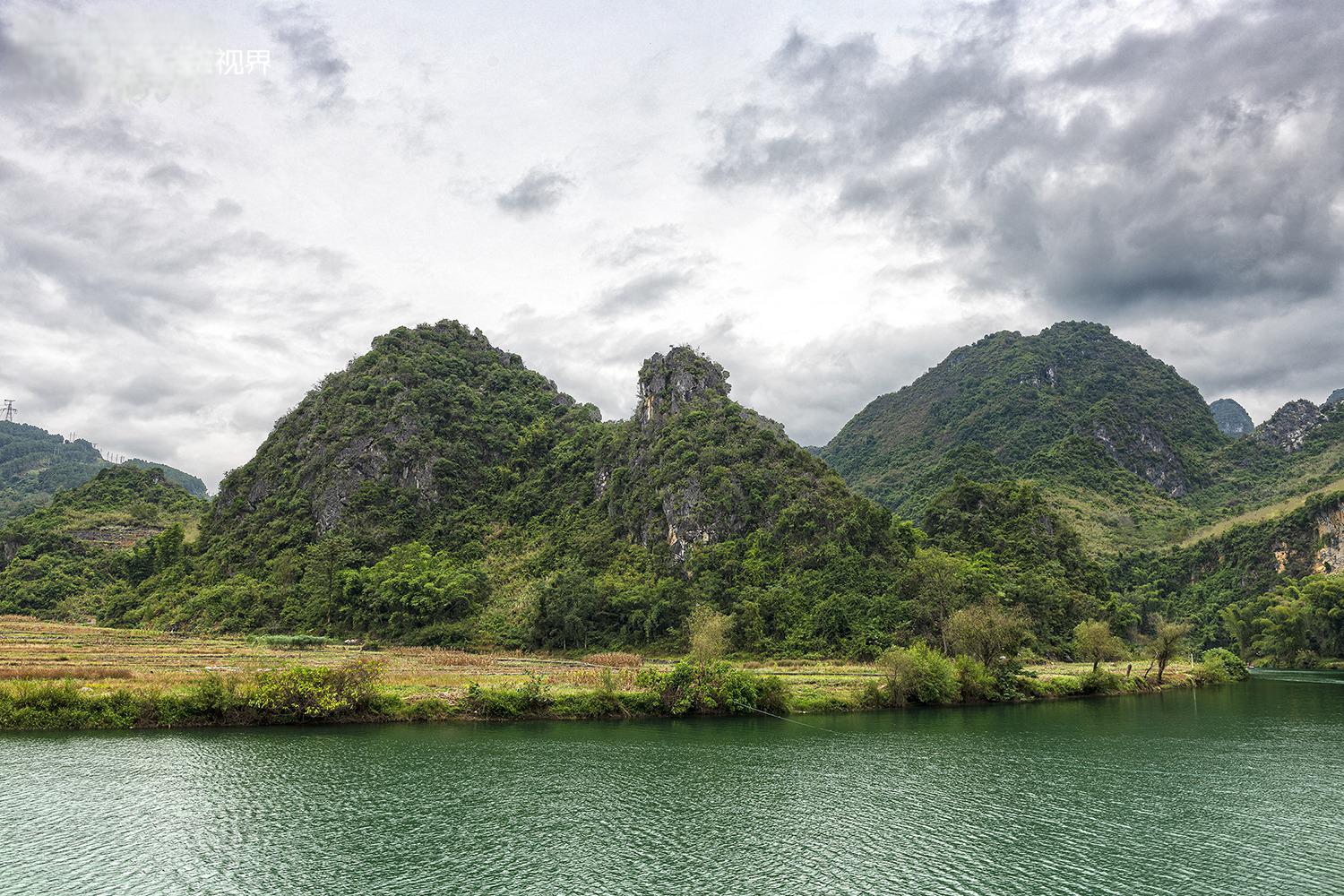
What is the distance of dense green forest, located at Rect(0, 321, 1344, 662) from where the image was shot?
88500mm

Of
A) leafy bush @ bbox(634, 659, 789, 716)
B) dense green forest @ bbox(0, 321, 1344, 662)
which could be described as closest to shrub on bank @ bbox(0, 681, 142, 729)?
leafy bush @ bbox(634, 659, 789, 716)

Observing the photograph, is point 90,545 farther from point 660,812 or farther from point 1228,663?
point 1228,663

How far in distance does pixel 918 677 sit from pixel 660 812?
111ft

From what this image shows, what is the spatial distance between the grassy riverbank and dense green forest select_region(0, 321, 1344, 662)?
8649 millimetres

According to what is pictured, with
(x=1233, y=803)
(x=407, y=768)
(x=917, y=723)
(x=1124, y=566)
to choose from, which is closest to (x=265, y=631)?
(x=407, y=768)

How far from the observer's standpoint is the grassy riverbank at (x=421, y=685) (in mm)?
41938

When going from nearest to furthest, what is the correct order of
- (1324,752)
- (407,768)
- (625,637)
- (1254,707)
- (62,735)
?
(407,768), (62,735), (1324,752), (1254,707), (625,637)

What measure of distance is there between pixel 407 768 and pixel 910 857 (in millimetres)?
22349

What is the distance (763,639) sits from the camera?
3223 inches

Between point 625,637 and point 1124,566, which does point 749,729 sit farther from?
point 1124,566

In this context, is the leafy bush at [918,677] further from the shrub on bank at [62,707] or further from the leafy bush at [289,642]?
the leafy bush at [289,642]

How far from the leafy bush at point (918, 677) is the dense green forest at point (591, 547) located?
21.1ft

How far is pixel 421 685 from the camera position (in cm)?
5281

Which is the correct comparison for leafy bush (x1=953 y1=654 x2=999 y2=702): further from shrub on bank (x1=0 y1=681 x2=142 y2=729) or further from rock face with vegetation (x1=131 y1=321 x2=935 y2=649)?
shrub on bank (x1=0 y1=681 x2=142 y2=729)
